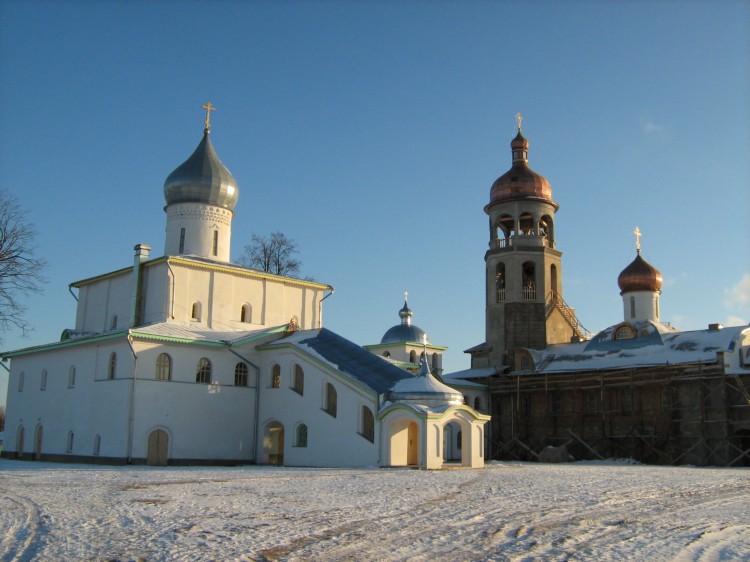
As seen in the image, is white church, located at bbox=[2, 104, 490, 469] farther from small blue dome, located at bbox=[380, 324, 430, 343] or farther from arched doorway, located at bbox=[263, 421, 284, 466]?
small blue dome, located at bbox=[380, 324, 430, 343]

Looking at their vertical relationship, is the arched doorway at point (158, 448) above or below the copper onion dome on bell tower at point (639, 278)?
below

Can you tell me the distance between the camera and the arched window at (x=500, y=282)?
4031 cm

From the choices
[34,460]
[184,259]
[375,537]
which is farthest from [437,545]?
[34,460]

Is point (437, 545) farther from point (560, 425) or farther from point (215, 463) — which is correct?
point (560, 425)

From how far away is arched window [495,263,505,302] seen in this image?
40312 mm

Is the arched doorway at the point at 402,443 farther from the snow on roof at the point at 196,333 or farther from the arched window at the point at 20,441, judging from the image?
the arched window at the point at 20,441

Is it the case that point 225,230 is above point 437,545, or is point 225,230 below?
above

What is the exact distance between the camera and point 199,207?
34.2 meters

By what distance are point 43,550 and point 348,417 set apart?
737 inches

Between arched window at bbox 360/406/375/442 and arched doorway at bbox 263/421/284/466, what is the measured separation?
425 centimetres

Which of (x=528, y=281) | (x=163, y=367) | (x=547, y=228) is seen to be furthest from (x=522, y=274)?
(x=163, y=367)

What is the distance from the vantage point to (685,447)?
3203 cm

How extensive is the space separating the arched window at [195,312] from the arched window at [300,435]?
618cm

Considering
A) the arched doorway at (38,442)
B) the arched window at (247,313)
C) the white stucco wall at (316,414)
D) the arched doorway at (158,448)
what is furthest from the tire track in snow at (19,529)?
the arched window at (247,313)
